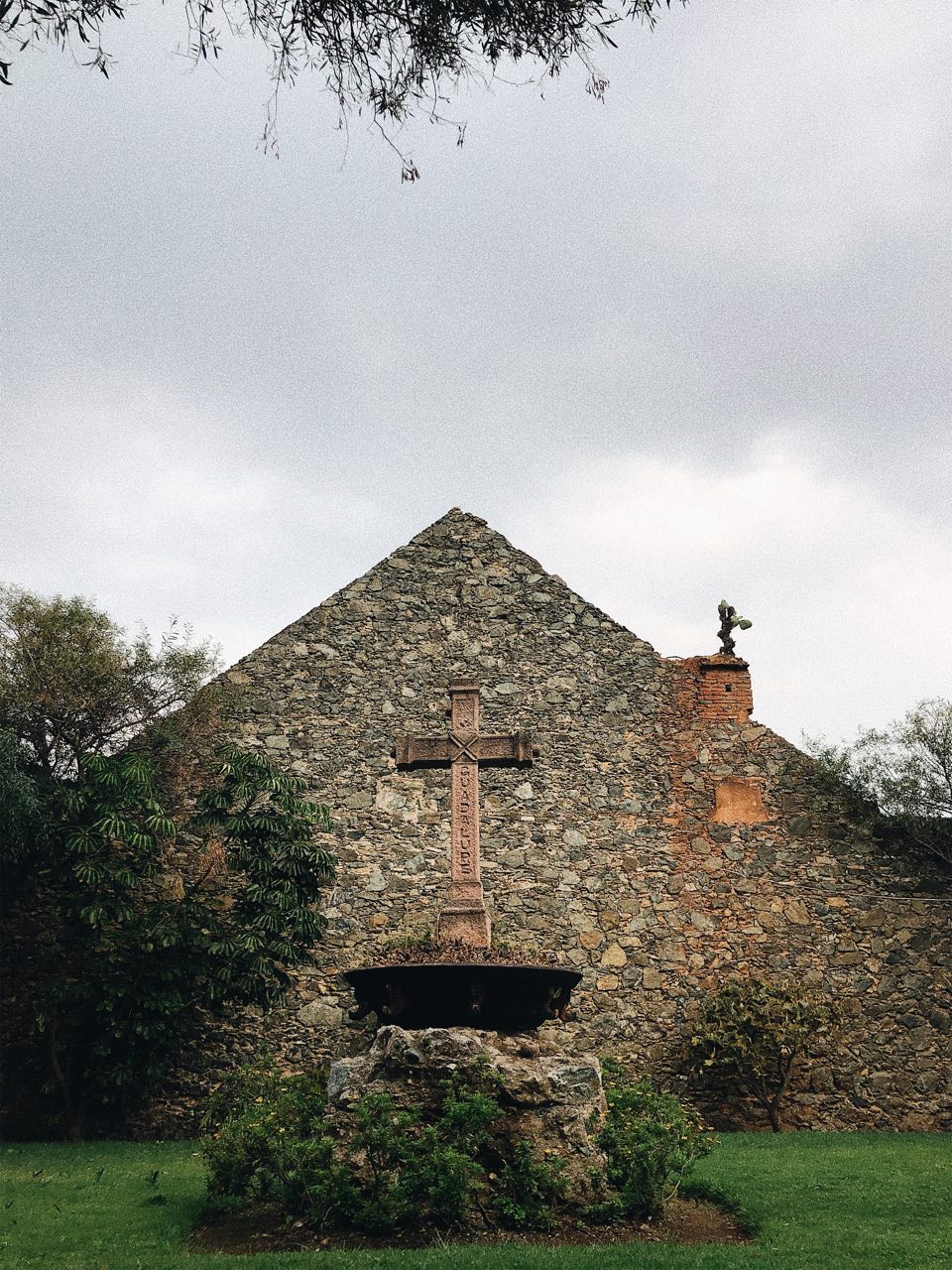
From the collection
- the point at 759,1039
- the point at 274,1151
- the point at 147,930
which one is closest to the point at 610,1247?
the point at 274,1151

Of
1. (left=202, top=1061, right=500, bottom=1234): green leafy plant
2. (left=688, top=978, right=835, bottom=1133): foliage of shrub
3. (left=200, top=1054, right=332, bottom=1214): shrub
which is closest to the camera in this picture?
(left=202, top=1061, right=500, bottom=1234): green leafy plant

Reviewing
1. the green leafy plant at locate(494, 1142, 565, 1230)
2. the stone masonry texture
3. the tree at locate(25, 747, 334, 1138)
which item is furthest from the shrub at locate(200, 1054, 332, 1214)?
the stone masonry texture

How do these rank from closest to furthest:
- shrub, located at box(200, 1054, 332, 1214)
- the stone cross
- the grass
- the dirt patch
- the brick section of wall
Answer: the grass
the dirt patch
shrub, located at box(200, 1054, 332, 1214)
the stone cross
the brick section of wall

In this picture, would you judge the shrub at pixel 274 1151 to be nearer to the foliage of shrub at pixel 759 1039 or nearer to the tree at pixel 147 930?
the tree at pixel 147 930

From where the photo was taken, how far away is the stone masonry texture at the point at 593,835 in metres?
12.8

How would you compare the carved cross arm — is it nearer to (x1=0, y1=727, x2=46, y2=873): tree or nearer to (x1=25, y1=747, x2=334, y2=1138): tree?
(x1=25, y1=747, x2=334, y2=1138): tree

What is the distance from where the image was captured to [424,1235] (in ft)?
20.8

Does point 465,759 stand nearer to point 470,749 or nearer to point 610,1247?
point 470,749

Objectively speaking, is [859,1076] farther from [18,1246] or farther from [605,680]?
[18,1246]

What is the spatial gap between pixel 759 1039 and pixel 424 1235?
6.96 metres

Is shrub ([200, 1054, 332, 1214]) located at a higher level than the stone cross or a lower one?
lower

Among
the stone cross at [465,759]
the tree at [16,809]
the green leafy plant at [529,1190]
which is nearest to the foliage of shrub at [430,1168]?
the green leafy plant at [529,1190]

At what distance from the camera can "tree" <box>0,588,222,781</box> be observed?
12.6 meters

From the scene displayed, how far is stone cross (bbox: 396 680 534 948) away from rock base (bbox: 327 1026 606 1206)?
142cm
